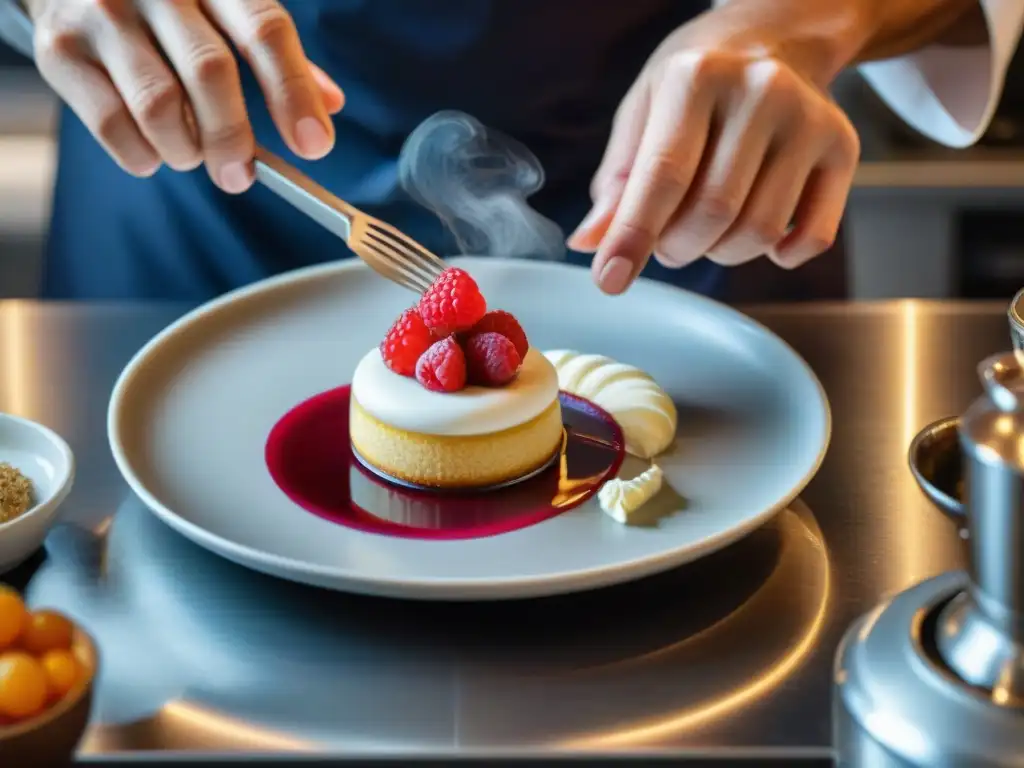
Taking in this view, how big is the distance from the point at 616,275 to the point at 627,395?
0.47ft

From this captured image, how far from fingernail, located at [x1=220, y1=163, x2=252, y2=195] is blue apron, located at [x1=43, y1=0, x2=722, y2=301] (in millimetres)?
424

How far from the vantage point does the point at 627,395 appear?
51.6 inches

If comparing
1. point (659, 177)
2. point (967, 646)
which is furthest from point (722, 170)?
point (967, 646)

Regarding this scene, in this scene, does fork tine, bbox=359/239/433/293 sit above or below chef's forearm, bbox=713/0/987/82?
below

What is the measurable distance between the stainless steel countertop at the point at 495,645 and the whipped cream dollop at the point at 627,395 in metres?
0.15

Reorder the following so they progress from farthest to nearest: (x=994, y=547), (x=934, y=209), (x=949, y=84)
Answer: (x=934, y=209) < (x=949, y=84) < (x=994, y=547)

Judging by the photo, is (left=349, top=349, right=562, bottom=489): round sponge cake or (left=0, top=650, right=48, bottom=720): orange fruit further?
(left=349, top=349, right=562, bottom=489): round sponge cake

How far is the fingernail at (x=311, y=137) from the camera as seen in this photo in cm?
127

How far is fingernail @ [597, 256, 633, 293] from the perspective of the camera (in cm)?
122

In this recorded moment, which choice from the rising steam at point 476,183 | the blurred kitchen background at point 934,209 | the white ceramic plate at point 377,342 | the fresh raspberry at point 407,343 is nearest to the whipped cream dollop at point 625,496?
the white ceramic plate at point 377,342

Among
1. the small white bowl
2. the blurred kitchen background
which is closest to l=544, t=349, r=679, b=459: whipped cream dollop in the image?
the small white bowl

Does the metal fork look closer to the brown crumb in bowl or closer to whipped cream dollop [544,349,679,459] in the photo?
whipped cream dollop [544,349,679,459]

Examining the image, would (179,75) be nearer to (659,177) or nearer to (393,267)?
(393,267)

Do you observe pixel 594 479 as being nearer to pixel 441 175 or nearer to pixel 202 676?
pixel 202 676
